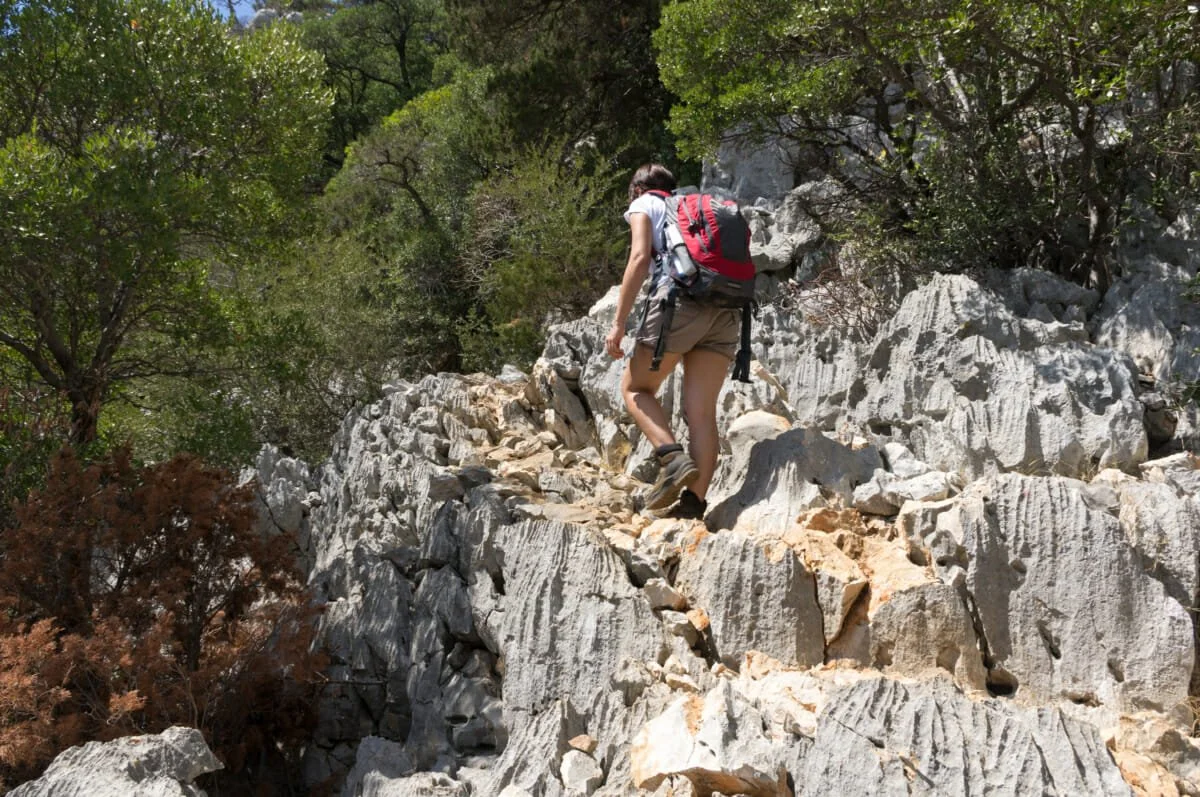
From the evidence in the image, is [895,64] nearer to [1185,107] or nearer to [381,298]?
[1185,107]

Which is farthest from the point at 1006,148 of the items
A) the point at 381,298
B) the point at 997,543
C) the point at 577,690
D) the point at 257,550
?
the point at 381,298

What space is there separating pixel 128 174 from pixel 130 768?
4.66m

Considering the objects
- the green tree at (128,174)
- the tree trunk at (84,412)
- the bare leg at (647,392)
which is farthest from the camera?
the tree trunk at (84,412)

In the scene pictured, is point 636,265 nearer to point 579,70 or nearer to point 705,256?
point 705,256

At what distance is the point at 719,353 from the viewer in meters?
5.72

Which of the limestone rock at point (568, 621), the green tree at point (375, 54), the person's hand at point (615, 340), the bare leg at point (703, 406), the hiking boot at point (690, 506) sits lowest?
the limestone rock at point (568, 621)

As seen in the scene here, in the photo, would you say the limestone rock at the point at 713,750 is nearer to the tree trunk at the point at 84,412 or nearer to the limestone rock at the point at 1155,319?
the limestone rock at the point at 1155,319

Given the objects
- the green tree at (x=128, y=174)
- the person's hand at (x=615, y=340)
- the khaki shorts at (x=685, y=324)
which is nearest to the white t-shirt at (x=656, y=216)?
the khaki shorts at (x=685, y=324)

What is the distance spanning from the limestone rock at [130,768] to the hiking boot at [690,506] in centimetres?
257

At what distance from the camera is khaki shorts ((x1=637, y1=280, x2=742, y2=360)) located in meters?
5.52

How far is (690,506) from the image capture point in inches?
222

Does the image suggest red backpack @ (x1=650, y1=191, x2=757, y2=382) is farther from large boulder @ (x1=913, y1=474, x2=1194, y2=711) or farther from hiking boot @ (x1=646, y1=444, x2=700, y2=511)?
large boulder @ (x1=913, y1=474, x2=1194, y2=711)

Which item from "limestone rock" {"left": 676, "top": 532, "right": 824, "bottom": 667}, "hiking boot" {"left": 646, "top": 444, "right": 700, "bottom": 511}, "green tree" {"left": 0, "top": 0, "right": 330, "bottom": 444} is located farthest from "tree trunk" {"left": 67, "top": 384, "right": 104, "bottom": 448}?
"limestone rock" {"left": 676, "top": 532, "right": 824, "bottom": 667}

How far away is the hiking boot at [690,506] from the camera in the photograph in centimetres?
563
